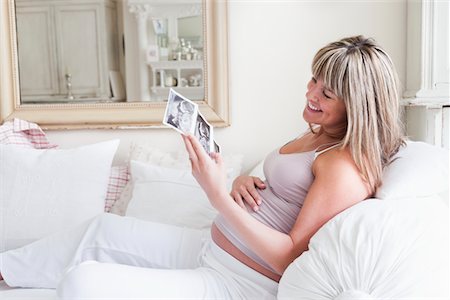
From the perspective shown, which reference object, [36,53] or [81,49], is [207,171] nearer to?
[81,49]

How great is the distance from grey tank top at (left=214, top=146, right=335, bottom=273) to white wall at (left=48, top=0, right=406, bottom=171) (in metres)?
0.84

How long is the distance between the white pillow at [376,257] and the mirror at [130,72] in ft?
3.99

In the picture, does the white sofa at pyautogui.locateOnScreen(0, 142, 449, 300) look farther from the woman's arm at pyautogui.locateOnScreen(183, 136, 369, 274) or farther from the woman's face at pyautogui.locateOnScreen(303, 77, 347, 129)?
the woman's face at pyautogui.locateOnScreen(303, 77, 347, 129)

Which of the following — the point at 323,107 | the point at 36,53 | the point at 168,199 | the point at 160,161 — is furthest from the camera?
the point at 36,53

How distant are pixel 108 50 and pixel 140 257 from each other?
1.18m

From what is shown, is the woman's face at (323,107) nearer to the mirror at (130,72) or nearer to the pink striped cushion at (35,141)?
the mirror at (130,72)

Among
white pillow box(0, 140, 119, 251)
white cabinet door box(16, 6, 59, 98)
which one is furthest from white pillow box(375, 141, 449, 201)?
white cabinet door box(16, 6, 59, 98)

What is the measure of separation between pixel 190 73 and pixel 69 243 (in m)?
1.00

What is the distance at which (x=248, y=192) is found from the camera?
149 centimetres

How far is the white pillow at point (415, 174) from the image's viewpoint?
127cm

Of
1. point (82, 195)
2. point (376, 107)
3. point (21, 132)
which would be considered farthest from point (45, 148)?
point (376, 107)

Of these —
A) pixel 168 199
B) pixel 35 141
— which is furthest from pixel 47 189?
pixel 168 199

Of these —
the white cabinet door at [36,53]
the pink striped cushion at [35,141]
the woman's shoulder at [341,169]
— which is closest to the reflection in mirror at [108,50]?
the white cabinet door at [36,53]

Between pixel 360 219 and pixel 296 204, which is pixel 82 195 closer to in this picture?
pixel 296 204
